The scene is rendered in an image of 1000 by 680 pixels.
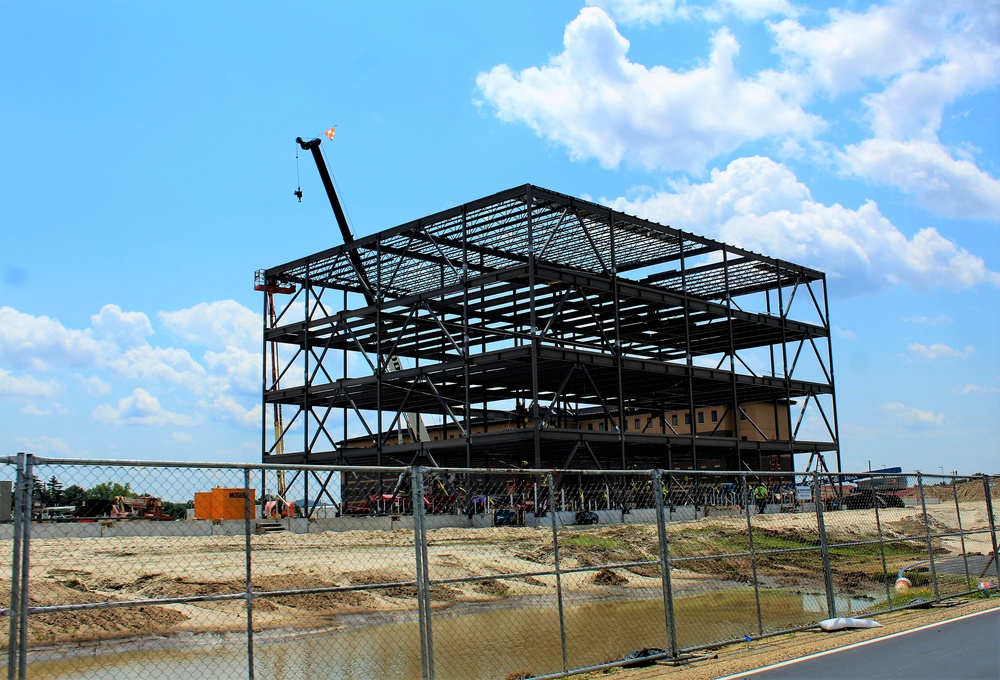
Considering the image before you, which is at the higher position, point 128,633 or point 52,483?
point 52,483

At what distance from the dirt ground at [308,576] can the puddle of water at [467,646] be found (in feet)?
2.33

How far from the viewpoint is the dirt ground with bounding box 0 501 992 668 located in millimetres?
16203

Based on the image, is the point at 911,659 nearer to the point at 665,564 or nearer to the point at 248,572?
the point at 665,564

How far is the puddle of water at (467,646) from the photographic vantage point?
1395 cm

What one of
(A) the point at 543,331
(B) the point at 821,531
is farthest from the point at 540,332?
(B) the point at 821,531

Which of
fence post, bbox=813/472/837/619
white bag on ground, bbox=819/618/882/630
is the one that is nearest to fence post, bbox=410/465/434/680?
fence post, bbox=813/472/837/619

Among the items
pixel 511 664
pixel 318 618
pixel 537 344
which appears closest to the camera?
pixel 511 664

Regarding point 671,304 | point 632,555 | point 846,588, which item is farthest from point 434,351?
point 846,588

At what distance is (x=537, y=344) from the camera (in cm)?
3581

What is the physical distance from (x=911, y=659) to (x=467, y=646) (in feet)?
26.0

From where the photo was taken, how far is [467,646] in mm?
16094

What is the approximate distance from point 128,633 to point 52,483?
1071 cm

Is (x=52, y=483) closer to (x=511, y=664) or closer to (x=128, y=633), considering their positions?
(x=511, y=664)

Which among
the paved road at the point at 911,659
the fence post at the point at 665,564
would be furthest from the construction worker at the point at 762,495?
the fence post at the point at 665,564
